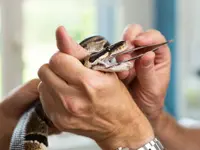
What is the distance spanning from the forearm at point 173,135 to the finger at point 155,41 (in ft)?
0.52

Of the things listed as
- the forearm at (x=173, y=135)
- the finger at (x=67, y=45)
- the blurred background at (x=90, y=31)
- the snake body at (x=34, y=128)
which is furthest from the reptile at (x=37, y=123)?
the blurred background at (x=90, y=31)

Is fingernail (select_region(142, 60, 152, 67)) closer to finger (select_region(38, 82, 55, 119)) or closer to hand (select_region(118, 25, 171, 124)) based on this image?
hand (select_region(118, 25, 171, 124))

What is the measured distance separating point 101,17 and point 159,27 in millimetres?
343

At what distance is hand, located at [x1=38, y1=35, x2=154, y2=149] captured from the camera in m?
0.74

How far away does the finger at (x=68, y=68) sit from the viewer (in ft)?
2.42

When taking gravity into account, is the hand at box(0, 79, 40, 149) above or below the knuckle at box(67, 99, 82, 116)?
below

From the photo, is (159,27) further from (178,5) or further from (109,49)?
(109,49)

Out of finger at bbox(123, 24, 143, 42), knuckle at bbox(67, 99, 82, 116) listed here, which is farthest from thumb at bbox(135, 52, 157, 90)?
knuckle at bbox(67, 99, 82, 116)

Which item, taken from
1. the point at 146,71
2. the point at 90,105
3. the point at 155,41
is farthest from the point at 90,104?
the point at 155,41

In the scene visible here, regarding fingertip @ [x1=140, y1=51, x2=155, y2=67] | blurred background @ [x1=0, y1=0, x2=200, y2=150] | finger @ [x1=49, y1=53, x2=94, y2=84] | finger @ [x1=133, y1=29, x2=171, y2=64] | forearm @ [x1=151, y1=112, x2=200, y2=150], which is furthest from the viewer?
blurred background @ [x1=0, y1=0, x2=200, y2=150]

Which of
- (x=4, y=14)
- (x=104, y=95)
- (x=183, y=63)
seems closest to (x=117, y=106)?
(x=104, y=95)

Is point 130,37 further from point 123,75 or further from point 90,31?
point 90,31

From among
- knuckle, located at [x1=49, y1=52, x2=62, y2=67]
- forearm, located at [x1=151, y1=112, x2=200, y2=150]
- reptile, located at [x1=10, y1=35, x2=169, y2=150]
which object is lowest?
forearm, located at [x1=151, y1=112, x2=200, y2=150]

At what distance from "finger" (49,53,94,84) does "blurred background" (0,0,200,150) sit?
4.60 ft
